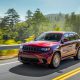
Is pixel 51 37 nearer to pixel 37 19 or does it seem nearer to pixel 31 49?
pixel 31 49

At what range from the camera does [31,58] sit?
11.6 metres

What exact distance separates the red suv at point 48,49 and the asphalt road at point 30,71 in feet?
1.13

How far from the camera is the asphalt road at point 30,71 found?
989 centimetres

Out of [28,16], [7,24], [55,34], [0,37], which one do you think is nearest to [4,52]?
[0,37]

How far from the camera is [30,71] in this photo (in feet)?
36.3

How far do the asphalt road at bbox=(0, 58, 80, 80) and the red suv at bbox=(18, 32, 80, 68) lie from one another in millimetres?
A: 344

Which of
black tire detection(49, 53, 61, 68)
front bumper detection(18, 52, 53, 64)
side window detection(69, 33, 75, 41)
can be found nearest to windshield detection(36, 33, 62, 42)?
black tire detection(49, 53, 61, 68)

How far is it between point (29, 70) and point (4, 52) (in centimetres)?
530

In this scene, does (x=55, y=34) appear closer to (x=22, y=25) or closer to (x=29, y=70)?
(x=29, y=70)

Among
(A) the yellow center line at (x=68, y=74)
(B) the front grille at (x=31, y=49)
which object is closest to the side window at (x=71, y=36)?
(A) the yellow center line at (x=68, y=74)

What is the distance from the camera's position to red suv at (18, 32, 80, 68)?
38.0ft

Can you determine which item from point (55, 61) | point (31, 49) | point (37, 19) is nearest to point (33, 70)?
point (31, 49)

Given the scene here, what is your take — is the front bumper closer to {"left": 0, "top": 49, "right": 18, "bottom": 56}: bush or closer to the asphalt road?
the asphalt road

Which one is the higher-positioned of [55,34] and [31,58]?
[55,34]
